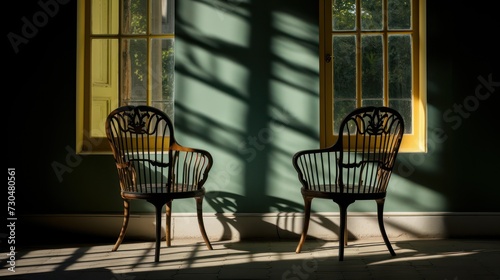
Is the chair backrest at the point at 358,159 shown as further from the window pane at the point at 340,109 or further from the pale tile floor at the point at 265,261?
the pale tile floor at the point at 265,261

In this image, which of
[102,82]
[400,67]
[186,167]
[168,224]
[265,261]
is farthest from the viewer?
[102,82]

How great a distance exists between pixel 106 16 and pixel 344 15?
2.00 metres

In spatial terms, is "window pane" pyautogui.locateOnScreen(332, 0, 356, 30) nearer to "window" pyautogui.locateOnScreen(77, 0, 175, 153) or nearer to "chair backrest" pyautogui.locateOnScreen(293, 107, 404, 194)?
"chair backrest" pyautogui.locateOnScreen(293, 107, 404, 194)

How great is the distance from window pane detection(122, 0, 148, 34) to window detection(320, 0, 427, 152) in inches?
58.9

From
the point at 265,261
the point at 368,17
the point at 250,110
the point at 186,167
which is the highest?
the point at 368,17

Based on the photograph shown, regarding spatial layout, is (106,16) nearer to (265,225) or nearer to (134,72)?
(134,72)

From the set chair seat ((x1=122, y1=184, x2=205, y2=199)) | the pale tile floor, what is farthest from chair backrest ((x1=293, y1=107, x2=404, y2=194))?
chair seat ((x1=122, y1=184, x2=205, y2=199))

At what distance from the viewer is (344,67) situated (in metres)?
4.57

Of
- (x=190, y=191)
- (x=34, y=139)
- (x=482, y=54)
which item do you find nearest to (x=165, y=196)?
(x=190, y=191)

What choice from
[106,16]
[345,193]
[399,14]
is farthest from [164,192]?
[399,14]

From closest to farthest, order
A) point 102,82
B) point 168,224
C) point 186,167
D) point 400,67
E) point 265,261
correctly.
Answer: point 265,261
point 168,224
point 186,167
point 400,67
point 102,82

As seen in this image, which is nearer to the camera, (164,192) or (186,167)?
(164,192)

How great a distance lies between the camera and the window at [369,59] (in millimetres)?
4539

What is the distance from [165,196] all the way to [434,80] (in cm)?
232
